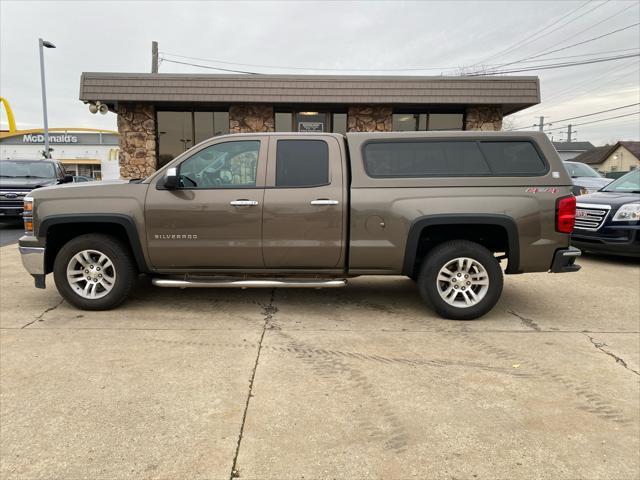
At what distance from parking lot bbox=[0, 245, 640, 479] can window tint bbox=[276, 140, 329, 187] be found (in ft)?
4.66

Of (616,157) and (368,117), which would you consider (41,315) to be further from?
(616,157)

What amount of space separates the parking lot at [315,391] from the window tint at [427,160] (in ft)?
5.04

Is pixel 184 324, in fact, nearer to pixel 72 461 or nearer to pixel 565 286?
pixel 72 461

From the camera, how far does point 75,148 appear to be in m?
46.1

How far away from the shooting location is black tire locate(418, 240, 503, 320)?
4.60 meters

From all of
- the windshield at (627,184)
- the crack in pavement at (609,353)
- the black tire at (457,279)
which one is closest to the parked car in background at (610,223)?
Result: the windshield at (627,184)

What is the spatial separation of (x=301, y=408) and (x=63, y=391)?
1.66 metres

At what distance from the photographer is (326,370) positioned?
3484 millimetres

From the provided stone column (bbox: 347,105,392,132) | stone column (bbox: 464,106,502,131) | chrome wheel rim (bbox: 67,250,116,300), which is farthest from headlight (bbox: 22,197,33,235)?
stone column (bbox: 464,106,502,131)

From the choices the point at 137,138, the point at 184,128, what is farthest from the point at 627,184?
the point at 137,138

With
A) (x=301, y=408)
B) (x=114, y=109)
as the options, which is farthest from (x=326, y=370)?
(x=114, y=109)

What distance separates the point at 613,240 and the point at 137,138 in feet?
37.2

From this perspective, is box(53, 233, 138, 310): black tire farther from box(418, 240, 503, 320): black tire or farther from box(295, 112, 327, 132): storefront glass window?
box(295, 112, 327, 132): storefront glass window

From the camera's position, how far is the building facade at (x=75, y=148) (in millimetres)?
44969
